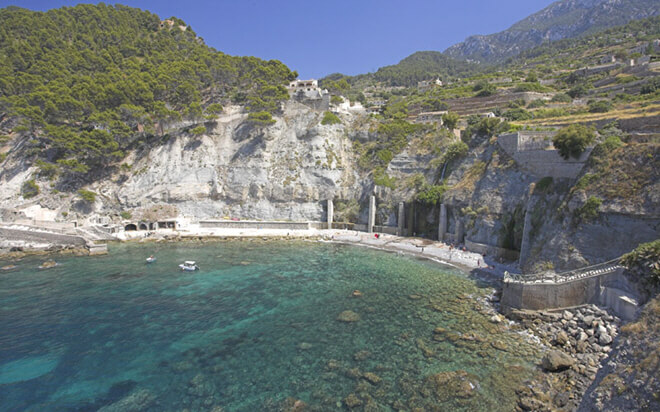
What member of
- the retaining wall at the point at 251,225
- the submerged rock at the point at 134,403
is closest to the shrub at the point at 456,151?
the retaining wall at the point at 251,225

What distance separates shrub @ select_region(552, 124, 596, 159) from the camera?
24.3 meters

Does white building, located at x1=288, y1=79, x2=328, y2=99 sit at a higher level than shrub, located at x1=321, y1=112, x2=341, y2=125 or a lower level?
higher

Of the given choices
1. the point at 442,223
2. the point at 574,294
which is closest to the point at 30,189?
the point at 442,223

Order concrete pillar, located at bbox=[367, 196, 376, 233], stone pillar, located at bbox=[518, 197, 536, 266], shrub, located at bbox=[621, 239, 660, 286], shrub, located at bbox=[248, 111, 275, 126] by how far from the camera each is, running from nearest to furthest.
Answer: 1. shrub, located at bbox=[621, 239, 660, 286]
2. stone pillar, located at bbox=[518, 197, 536, 266]
3. concrete pillar, located at bbox=[367, 196, 376, 233]
4. shrub, located at bbox=[248, 111, 275, 126]

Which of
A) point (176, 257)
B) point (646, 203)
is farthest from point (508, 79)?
point (176, 257)

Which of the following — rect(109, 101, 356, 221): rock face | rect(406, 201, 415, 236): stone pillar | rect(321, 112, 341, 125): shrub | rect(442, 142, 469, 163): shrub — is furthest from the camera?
rect(321, 112, 341, 125): shrub

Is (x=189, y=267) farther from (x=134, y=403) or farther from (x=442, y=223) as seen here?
(x=442, y=223)

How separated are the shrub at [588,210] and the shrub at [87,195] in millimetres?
61132

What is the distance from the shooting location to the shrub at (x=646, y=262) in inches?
521

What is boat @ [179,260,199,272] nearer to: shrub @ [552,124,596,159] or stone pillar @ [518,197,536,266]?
stone pillar @ [518,197,536,266]

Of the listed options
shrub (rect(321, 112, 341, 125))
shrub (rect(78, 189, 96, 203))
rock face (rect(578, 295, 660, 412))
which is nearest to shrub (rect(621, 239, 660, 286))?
rock face (rect(578, 295, 660, 412))

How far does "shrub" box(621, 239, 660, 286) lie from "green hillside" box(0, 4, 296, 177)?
2205 inches

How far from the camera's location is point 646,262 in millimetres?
14023

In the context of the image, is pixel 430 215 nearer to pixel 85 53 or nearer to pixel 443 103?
pixel 443 103
